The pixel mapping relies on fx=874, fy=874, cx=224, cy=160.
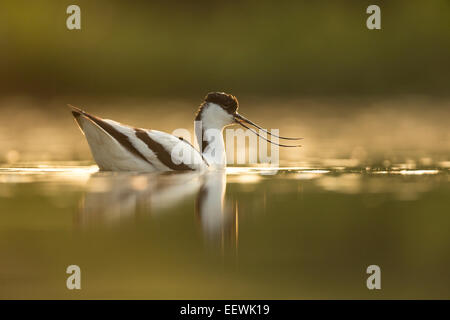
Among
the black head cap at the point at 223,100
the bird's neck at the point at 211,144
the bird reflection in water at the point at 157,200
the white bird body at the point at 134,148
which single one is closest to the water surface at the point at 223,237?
the bird reflection in water at the point at 157,200

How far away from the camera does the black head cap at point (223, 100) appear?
27.6 feet

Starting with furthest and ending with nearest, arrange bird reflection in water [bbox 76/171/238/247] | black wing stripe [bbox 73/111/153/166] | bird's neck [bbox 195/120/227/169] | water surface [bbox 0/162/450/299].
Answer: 1. bird's neck [bbox 195/120/227/169]
2. black wing stripe [bbox 73/111/153/166]
3. bird reflection in water [bbox 76/171/238/247]
4. water surface [bbox 0/162/450/299]

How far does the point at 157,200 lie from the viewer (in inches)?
235

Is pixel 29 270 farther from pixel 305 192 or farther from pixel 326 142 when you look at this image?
pixel 326 142

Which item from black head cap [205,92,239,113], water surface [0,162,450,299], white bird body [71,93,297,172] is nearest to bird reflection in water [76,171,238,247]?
water surface [0,162,450,299]

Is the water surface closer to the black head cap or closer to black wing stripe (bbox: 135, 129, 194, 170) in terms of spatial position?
black wing stripe (bbox: 135, 129, 194, 170)

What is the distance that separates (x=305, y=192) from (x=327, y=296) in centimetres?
245

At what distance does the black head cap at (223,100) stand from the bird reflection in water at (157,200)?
1085 mm

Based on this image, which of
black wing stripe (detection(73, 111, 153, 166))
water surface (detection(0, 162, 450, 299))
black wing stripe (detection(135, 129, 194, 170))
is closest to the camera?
water surface (detection(0, 162, 450, 299))

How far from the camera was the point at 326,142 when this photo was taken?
10.5 meters

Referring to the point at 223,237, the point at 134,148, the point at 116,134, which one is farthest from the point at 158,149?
the point at 223,237

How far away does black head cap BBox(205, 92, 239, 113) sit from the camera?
8.41 meters

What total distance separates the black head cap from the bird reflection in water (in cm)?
109
